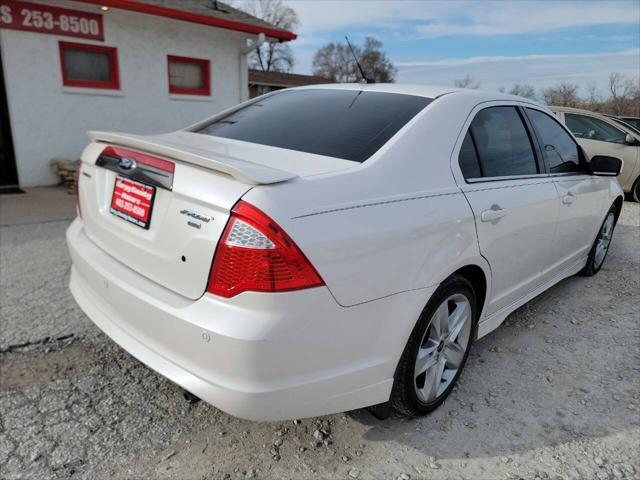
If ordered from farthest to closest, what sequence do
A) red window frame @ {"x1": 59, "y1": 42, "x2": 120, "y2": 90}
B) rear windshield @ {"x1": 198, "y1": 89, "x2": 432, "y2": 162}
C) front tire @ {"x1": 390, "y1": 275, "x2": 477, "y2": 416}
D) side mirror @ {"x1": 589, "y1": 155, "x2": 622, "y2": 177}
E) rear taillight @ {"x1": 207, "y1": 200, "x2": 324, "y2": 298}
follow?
red window frame @ {"x1": 59, "y1": 42, "x2": 120, "y2": 90} → side mirror @ {"x1": 589, "y1": 155, "x2": 622, "y2": 177} → rear windshield @ {"x1": 198, "y1": 89, "x2": 432, "y2": 162} → front tire @ {"x1": 390, "y1": 275, "x2": 477, "y2": 416} → rear taillight @ {"x1": 207, "y1": 200, "x2": 324, "y2": 298}

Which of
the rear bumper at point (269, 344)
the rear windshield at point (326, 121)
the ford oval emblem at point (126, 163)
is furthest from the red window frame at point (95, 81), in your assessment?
the rear bumper at point (269, 344)

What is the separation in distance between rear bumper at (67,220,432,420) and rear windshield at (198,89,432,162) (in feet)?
2.44

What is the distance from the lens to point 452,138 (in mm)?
2488

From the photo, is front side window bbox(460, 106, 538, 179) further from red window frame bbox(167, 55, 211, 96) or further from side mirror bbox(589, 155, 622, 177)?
red window frame bbox(167, 55, 211, 96)

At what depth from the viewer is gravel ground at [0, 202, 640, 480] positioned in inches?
83.9

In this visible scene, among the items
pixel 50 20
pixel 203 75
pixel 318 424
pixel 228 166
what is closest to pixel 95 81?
pixel 50 20

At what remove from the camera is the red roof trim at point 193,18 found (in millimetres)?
8156

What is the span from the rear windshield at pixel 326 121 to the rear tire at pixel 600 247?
9.53 ft

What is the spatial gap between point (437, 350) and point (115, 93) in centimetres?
848

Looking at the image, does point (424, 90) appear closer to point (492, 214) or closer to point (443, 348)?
point (492, 214)

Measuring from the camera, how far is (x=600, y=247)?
4.77 m

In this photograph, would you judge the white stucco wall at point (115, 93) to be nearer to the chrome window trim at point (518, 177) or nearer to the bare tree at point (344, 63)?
the chrome window trim at point (518, 177)

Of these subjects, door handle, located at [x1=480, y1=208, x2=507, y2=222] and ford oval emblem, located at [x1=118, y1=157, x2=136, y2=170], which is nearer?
ford oval emblem, located at [x1=118, y1=157, x2=136, y2=170]

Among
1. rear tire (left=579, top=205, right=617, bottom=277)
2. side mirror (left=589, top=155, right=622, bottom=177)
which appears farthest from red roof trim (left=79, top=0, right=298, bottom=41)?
rear tire (left=579, top=205, right=617, bottom=277)
